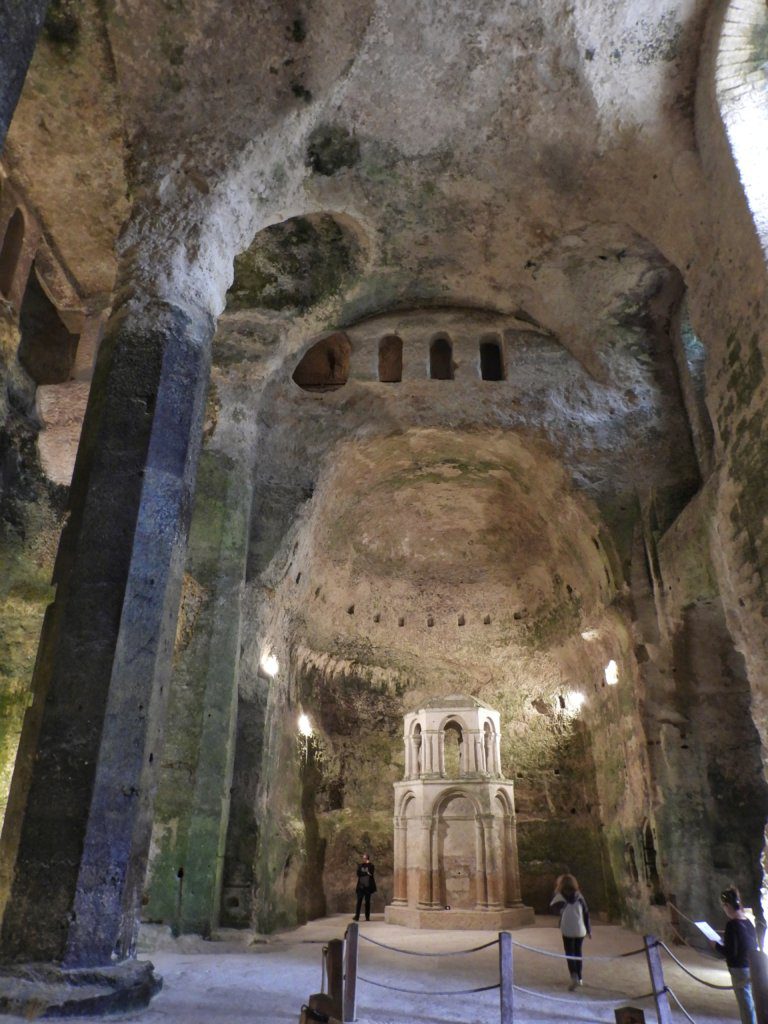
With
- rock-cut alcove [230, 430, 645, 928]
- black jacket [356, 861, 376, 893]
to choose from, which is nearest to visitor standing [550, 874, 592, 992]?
rock-cut alcove [230, 430, 645, 928]

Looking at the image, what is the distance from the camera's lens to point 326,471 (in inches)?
439

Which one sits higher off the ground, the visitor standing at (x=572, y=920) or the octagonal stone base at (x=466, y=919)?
the visitor standing at (x=572, y=920)

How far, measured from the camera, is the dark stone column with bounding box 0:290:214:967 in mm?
4301

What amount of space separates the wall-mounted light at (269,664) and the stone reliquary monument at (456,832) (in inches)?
136

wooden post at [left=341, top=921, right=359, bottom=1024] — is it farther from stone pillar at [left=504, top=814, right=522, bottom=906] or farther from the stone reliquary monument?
stone pillar at [left=504, top=814, right=522, bottom=906]

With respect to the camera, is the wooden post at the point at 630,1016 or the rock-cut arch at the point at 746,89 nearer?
the wooden post at the point at 630,1016

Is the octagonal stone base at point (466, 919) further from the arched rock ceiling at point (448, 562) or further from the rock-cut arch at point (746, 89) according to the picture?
the rock-cut arch at point (746, 89)

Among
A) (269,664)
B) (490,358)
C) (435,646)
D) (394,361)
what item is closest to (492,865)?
(435,646)

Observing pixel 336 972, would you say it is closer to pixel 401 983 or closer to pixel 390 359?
pixel 401 983

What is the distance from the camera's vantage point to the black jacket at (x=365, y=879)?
11867 millimetres

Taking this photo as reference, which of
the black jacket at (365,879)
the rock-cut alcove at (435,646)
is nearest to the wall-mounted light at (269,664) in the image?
the rock-cut alcove at (435,646)

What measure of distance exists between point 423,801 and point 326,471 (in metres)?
5.73

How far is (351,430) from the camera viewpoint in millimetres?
11094

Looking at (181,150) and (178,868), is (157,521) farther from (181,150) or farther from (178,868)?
(178,868)
